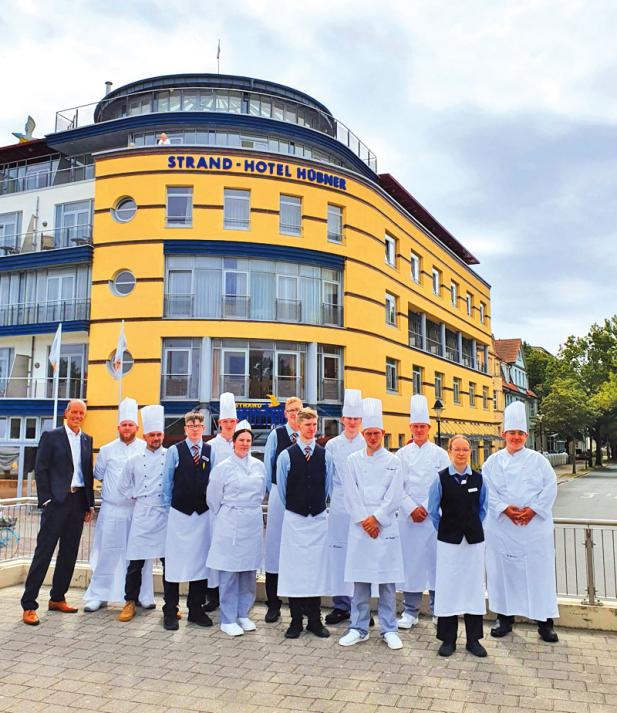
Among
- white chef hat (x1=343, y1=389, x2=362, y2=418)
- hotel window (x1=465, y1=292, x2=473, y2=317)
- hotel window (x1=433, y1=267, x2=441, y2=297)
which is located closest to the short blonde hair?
white chef hat (x1=343, y1=389, x2=362, y2=418)

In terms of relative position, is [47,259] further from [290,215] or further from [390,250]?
[390,250]

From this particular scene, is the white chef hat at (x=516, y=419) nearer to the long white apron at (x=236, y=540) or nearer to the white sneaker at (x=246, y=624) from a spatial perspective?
the long white apron at (x=236, y=540)

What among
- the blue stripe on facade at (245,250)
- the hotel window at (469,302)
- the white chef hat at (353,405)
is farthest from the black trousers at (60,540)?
the hotel window at (469,302)

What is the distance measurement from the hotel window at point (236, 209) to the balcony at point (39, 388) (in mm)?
8862

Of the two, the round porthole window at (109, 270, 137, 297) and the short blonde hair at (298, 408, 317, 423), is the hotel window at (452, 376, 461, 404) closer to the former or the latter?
the round porthole window at (109, 270, 137, 297)

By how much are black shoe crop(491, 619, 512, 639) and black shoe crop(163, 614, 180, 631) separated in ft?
11.3

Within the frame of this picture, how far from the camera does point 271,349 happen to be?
2589 centimetres

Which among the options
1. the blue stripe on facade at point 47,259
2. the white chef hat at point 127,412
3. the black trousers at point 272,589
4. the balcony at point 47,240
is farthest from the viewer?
the balcony at point 47,240

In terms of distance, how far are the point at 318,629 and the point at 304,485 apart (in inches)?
60.5

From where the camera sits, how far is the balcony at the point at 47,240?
27.1 metres

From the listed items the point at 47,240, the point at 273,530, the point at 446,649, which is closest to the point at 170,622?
the point at 273,530

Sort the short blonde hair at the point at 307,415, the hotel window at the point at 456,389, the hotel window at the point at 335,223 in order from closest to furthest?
the short blonde hair at the point at 307,415 → the hotel window at the point at 335,223 → the hotel window at the point at 456,389

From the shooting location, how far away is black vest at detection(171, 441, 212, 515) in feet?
24.2

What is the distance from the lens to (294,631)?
6.81m
